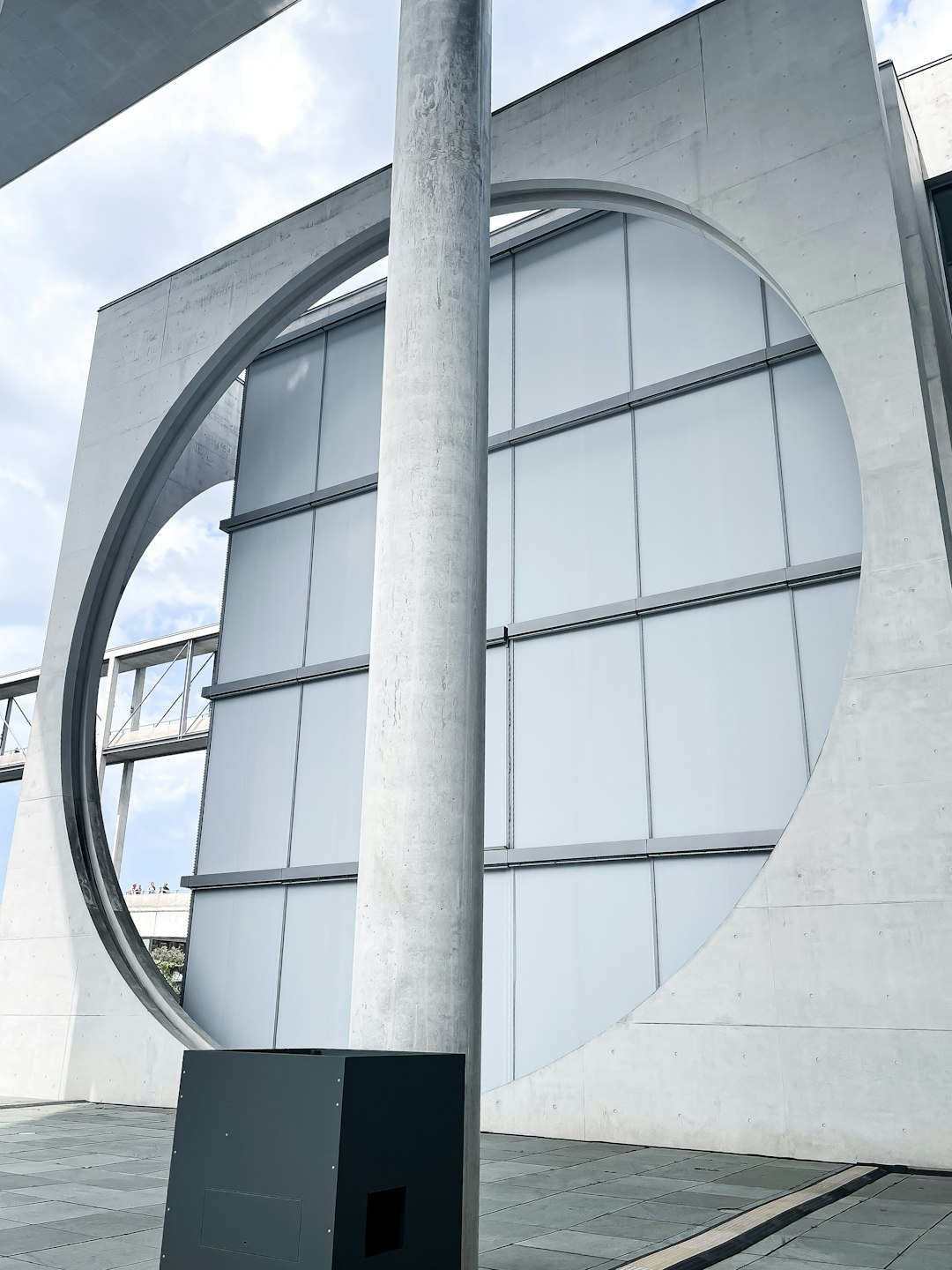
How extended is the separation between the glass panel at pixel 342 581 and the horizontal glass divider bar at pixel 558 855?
3255mm

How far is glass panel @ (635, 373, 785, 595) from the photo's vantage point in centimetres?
1274

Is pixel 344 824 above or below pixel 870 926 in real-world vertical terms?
above

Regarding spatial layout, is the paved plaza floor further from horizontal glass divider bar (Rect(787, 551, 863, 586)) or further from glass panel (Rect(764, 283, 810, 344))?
glass panel (Rect(764, 283, 810, 344))

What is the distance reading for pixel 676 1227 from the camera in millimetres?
5840

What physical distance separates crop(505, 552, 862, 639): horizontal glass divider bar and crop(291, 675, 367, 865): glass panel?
283 centimetres

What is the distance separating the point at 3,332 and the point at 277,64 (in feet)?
31.1

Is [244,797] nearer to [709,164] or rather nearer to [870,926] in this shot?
[870,926]

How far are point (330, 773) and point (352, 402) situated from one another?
20.3ft

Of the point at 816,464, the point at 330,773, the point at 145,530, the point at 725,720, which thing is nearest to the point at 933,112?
the point at 816,464

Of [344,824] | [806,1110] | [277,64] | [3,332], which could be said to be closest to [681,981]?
[806,1110]

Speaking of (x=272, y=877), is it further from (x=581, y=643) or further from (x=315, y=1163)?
(x=315, y=1163)

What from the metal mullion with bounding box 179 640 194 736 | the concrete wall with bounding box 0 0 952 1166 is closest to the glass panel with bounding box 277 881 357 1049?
the concrete wall with bounding box 0 0 952 1166

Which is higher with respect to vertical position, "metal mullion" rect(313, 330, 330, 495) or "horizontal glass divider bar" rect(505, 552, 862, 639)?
"metal mullion" rect(313, 330, 330, 495)

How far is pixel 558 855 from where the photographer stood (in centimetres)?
1296
